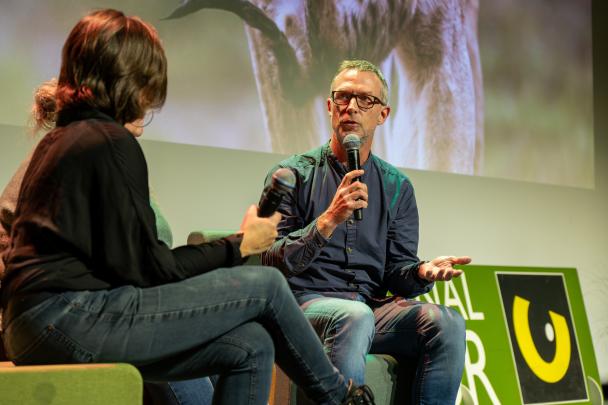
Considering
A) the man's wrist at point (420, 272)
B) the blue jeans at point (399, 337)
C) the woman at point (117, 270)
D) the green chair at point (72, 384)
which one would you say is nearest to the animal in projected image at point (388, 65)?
the man's wrist at point (420, 272)

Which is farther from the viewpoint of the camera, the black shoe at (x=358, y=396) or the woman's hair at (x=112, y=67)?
the black shoe at (x=358, y=396)

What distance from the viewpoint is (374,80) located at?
2648 mm

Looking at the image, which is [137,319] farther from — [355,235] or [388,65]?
[388,65]

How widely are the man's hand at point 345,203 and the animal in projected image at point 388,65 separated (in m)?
1.24

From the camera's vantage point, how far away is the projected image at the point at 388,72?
3.08 metres

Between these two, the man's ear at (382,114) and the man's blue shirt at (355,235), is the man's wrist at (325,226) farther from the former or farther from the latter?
the man's ear at (382,114)

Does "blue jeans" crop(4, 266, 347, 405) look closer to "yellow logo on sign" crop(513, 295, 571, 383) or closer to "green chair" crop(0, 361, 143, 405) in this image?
"green chair" crop(0, 361, 143, 405)

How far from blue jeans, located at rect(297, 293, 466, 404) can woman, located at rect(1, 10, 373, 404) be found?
0.53 meters

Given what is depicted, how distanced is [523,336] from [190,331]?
260cm

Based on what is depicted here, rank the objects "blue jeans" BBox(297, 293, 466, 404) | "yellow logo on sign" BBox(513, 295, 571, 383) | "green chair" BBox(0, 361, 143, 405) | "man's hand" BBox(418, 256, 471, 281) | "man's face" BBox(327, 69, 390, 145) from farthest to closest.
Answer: "yellow logo on sign" BBox(513, 295, 571, 383) → "man's face" BBox(327, 69, 390, 145) → "man's hand" BBox(418, 256, 471, 281) → "blue jeans" BBox(297, 293, 466, 404) → "green chair" BBox(0, 361, 143, 405)

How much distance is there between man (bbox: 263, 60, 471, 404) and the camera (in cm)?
221

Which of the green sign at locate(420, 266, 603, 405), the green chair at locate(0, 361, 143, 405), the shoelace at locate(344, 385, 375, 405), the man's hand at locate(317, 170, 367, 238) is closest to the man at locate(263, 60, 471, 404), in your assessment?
the man's hand at locate(317, 170, 367, 238)

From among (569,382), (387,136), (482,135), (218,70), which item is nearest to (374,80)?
(218,70)

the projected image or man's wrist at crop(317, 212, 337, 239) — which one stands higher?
the projected image
